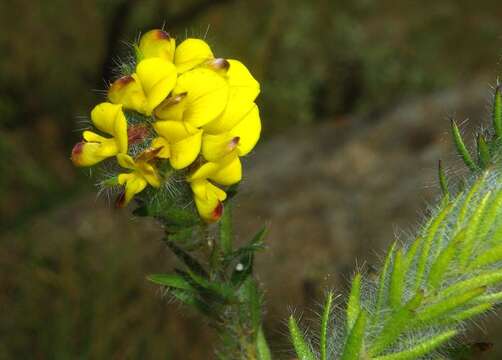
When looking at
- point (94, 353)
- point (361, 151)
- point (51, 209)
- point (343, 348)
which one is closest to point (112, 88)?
point (343, 348)

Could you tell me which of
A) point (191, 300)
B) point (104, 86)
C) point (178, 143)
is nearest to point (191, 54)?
point (178, 143)

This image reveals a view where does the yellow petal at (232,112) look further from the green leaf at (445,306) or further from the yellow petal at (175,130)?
the green leaf at (445,306)

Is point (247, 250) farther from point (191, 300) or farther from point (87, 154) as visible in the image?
point (87, 154)

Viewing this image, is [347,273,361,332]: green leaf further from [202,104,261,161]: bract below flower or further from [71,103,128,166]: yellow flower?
[71,103,128,166]: yellow flower

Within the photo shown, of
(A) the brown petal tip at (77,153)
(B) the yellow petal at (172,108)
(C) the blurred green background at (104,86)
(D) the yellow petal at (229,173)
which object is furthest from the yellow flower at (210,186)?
(C) the blurred green background at (104,86)

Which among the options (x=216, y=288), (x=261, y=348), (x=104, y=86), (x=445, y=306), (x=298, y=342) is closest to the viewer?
(x=445, y=306)

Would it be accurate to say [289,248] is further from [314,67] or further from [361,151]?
[314,67]
